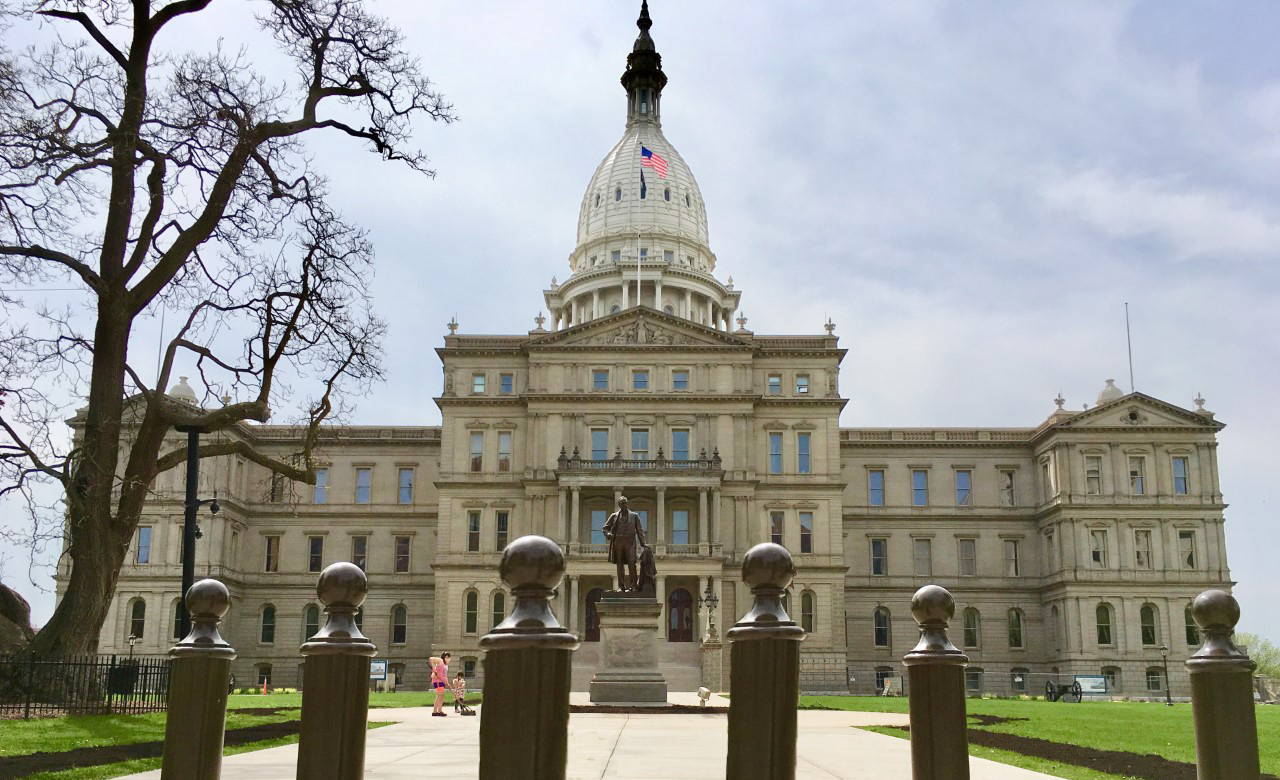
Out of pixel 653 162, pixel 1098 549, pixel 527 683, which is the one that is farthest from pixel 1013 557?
pixel 527 683

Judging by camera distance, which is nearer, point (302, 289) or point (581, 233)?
point (302, 289)

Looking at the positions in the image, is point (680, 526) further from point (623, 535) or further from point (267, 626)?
point (623, 535)

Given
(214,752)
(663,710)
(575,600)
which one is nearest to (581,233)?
(575,600)

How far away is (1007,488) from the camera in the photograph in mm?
76875

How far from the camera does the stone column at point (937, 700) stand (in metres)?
6.09

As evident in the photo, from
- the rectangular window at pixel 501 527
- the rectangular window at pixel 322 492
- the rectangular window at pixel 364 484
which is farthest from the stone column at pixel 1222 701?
the rectangular window at pixel 322 492

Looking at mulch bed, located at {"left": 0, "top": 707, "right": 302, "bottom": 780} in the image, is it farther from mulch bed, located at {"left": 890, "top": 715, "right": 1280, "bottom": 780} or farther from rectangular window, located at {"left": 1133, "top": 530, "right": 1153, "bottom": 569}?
rectangular window, located at {"left": 1133, "top": 530, "right": 1153, "bottom": 569}

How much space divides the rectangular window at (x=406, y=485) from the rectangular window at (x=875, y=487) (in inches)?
1165

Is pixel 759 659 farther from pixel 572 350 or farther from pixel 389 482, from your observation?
pixel 389 482

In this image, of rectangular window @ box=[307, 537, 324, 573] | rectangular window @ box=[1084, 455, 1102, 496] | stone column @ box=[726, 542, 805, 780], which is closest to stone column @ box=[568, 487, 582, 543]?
rectangular window @ box=[307, 537, 324, 573]

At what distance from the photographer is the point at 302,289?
2597cm

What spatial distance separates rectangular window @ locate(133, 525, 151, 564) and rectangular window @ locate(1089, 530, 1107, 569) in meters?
57.6

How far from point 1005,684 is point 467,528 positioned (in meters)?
34.3

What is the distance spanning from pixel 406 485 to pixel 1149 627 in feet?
153
